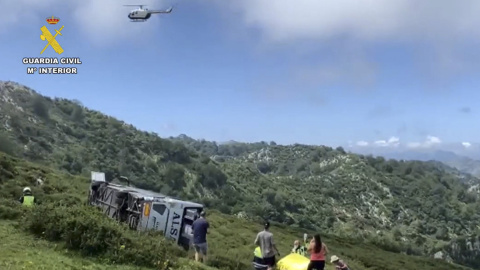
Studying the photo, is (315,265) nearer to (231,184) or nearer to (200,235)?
(200,235)

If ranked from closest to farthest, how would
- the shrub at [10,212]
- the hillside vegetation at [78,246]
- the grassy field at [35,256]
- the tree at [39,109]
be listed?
the grassy field at [35,256], the hillside vegetation at [78,246], the shrub at [10,212], the tree at [39,109]

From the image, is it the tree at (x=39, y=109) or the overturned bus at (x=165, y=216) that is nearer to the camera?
the overturned bus at (x=165, y=216)

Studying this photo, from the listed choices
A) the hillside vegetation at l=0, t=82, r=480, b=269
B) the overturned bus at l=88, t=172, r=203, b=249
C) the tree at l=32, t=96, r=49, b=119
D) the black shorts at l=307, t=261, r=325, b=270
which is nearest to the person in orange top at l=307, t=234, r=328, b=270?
the black shorts at l=307, t=261, r=325, b=270

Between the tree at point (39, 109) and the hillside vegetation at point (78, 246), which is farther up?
the tree at point (39, 109)

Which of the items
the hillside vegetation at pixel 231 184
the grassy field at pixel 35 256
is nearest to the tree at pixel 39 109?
the hillside vegetation at pixel 231 184

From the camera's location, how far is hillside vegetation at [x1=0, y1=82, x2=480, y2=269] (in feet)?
343

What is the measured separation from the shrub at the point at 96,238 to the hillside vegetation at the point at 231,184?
5984 centimetres

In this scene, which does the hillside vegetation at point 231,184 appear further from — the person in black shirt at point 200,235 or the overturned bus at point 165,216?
the person in black shirt at point 200,235

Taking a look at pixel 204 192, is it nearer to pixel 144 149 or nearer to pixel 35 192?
pixel 144 149

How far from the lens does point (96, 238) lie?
1636 centimetres

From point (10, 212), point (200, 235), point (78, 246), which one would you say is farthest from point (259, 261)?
point (10, 212)

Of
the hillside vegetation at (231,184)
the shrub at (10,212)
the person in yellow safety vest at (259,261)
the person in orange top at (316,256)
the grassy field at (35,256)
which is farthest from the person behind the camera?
the hillside vegetation at (231,184)

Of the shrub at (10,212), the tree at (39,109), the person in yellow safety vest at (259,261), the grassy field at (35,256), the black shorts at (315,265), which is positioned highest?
the tree at (39,109)

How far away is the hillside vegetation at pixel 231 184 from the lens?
104625 mm
